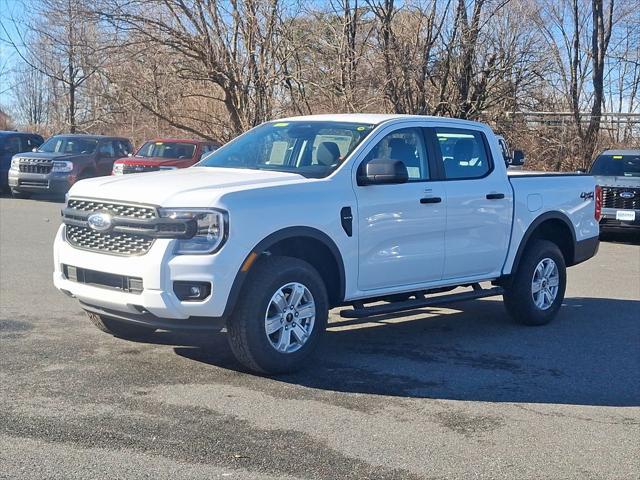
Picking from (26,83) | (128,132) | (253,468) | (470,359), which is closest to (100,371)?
(253,468)

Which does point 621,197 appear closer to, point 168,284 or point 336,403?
point 336,403

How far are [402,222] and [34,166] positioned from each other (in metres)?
16.7

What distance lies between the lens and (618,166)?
1812 centimetres

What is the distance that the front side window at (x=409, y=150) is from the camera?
298 inches

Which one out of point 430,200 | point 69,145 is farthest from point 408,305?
point 69,145

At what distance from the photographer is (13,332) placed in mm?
7641

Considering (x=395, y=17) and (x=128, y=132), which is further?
(x=128, y=132)

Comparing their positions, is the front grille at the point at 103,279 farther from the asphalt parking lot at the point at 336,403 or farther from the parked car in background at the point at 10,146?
the parked car in background at the point at 10,146

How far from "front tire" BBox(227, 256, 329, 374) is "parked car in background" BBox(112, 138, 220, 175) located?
1330cm

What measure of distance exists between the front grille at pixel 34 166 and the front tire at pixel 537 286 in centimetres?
1569

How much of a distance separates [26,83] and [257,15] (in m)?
40.6

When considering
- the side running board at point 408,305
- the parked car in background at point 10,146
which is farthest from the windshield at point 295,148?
the parked car in background at point 10,146

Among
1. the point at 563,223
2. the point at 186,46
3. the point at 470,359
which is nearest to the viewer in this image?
the point at 470,359

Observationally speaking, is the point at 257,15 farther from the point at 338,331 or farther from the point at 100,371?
the point at 100,371
